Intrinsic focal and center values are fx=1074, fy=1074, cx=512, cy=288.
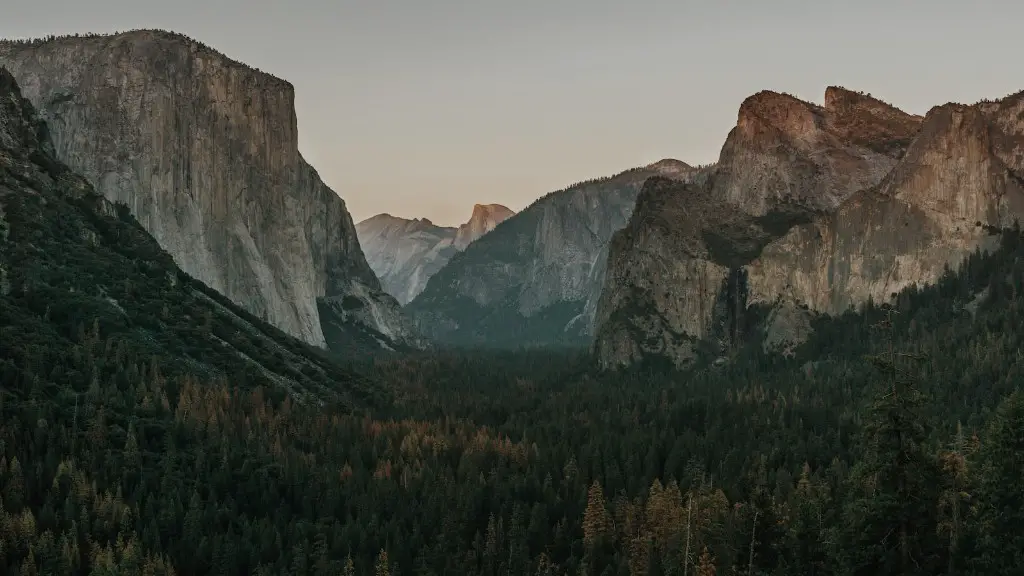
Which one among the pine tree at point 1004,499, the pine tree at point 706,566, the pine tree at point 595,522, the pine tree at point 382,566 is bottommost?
the pine tree at point 382,566

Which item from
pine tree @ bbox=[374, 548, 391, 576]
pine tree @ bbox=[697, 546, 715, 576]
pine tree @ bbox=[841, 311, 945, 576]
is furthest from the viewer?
pine tree @ bbox=[374, 548, 391, 576]

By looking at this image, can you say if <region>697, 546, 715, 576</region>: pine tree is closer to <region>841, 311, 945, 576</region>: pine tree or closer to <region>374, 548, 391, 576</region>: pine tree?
<region>841, 311, 945, 576</region>: pine tree

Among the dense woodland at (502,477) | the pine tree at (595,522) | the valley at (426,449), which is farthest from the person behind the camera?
the pine tree at (595,522)

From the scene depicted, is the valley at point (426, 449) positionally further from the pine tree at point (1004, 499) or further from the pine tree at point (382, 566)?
the pine tree at point (382, 566)

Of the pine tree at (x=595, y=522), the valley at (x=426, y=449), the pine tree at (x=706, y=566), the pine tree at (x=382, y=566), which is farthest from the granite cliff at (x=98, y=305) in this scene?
the pine tree at (x=706, y=566)

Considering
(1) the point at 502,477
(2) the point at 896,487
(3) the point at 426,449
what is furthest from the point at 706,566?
(3) the point at 426,449

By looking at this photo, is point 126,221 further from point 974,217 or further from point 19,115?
point 974,217

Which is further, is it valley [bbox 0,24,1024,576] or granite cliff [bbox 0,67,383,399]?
granite cliff [bbox 0,67,383,399]

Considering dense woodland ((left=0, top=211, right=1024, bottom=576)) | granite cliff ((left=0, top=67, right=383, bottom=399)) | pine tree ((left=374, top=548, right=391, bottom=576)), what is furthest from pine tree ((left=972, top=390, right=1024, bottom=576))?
granite cliff ((left=0, top=67, right=383, bottom=399))

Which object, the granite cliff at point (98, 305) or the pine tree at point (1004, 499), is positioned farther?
the granite cliff at point (98, 305)
